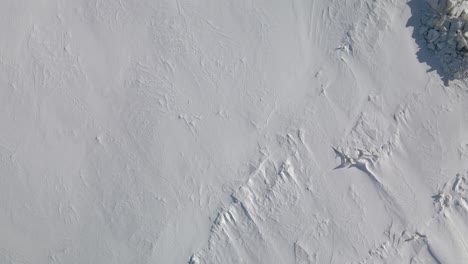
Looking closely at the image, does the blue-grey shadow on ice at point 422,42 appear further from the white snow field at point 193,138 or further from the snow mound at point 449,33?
the white snow field at point 193,138

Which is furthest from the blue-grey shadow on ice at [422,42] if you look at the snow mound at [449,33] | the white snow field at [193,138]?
the white snow field at [193,138]

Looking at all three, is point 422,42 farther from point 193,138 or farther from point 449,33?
point 193,138

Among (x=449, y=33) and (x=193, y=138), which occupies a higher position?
(x=193, y=138)

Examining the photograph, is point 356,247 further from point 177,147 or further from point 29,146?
point 29,146

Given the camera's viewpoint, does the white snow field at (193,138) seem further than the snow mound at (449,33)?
Yes

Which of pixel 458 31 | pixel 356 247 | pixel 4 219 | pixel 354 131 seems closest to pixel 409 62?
pixel 458 31

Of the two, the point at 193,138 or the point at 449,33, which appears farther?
the point at 193,138

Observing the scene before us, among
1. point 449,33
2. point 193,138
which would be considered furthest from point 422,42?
point 193,138
